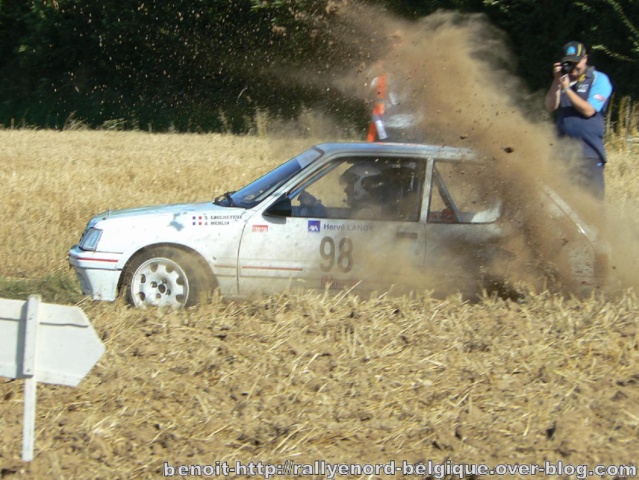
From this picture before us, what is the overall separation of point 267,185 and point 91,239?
5.10 feet

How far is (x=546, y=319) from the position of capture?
20.6 ft

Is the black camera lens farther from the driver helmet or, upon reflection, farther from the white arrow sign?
the white arrow sign

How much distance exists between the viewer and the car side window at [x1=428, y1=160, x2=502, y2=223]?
749 centimetres

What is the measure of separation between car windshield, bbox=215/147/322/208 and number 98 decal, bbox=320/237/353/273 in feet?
2.23

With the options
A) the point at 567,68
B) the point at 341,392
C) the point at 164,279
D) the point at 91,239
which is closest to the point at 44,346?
the point at 341,392

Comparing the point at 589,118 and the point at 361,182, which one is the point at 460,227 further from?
the point at 589,118

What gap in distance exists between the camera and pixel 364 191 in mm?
7602

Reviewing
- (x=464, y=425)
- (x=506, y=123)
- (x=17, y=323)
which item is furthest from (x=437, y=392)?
(x=506, y=123)

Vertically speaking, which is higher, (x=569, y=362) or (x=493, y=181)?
(x=493, y=181)

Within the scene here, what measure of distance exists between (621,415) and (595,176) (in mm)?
4287

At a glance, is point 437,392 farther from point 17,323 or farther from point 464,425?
point 17,323

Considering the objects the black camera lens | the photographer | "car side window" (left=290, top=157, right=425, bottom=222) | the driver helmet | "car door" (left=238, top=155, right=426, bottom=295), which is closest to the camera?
"car door" (left=238, top=155, right=426, bottom=295)

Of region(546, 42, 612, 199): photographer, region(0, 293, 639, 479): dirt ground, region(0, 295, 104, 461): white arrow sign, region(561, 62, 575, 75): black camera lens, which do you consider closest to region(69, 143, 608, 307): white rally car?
region(0, 293, 639, 479): dirt ground

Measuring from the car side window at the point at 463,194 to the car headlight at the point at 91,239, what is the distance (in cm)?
276
